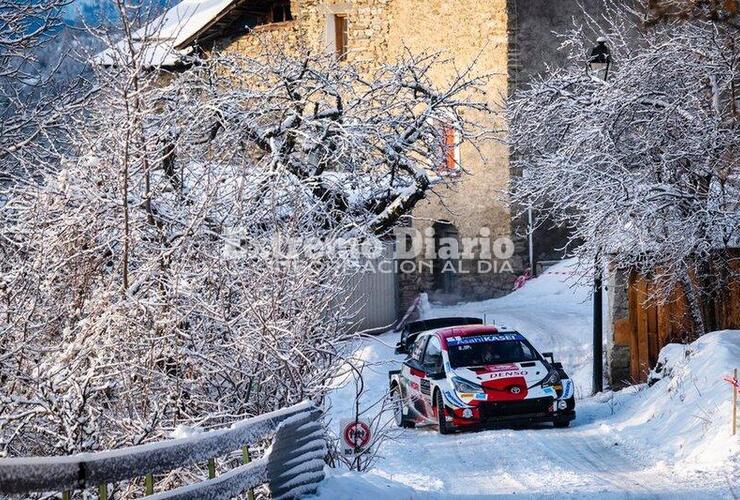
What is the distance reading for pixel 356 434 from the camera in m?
10.6

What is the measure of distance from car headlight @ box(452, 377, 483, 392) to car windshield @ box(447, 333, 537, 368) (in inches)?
22.5

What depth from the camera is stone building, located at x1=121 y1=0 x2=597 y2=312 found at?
29.9m

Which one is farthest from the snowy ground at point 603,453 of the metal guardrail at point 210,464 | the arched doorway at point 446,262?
the arched doorway at point 446,262

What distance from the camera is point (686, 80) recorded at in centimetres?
1727

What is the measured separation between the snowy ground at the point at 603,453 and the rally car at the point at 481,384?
27 centimetres

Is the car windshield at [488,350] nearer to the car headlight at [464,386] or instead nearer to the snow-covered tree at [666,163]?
the car headlight at [464,386]

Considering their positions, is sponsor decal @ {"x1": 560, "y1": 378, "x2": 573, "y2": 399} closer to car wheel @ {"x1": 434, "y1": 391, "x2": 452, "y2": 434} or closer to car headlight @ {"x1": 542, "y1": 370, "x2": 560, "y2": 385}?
car headlight @ {"x1": 542, "y1": 370, "x2": 560, "y2": 385}

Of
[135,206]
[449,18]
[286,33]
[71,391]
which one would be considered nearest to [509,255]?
[449,18]

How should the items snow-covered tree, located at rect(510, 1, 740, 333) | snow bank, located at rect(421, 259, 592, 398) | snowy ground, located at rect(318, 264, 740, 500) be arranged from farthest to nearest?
snow bank, located at rect(421, 259, 592, 398)
snow-covered tree, located at rect(510, 1, 740, 333)
snowy ground, located at rect(318, 264, 740, 500)

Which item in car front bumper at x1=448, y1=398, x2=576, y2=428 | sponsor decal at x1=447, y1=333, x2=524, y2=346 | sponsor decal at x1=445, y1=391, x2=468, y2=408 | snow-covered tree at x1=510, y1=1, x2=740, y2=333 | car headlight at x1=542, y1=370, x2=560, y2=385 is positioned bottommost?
car front bumper at x1=448, y1=398, x2=576, y2=428

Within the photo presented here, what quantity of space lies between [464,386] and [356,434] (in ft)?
18.0

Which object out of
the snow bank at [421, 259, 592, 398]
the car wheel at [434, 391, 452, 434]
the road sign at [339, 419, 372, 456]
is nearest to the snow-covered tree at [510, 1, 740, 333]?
the car wheel at [434, 391, 452, 434]

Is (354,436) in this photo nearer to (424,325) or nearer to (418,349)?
(418,349)

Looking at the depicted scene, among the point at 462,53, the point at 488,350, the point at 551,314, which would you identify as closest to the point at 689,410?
the point at 488,350
